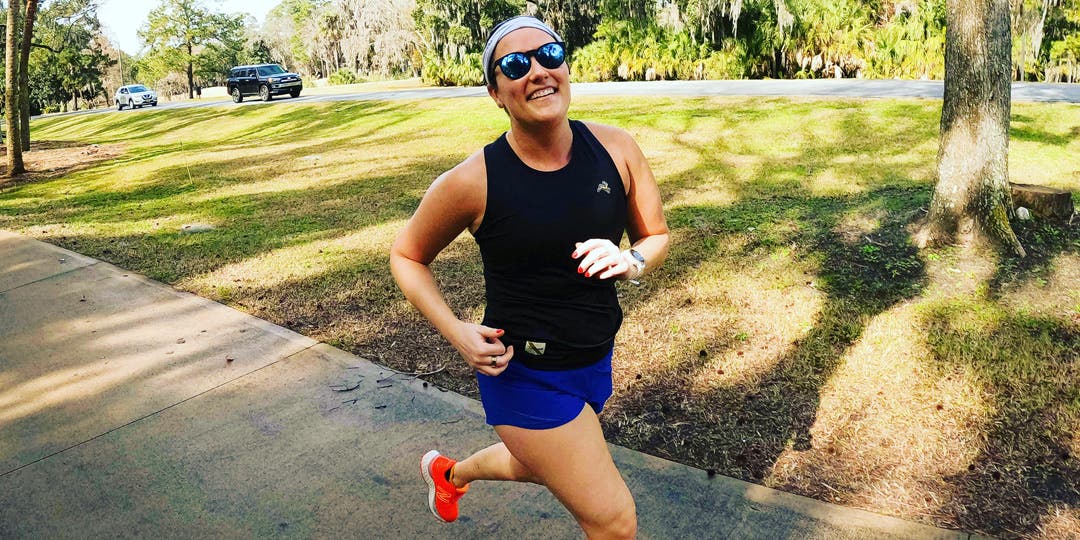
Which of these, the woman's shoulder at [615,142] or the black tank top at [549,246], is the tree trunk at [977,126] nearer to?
the woman's shoulder at [615,142]

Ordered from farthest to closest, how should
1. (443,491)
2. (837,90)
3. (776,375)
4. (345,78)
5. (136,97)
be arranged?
(345,78)
(136,97)
(837,90)
(776,375)
(443,491)

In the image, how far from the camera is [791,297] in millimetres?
5227

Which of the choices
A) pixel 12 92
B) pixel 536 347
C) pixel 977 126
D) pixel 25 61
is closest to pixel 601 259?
pixel 536 347

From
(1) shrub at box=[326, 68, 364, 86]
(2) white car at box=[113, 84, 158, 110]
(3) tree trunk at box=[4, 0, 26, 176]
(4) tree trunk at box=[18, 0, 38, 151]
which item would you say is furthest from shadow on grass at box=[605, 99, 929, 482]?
(1) shrub at box=[326, 68, 364, 86]

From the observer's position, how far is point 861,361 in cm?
430

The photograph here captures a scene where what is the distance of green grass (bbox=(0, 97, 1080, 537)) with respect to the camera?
11.4ft

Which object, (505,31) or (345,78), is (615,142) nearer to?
(505,31)

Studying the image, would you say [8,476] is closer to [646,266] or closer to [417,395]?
[417,395]

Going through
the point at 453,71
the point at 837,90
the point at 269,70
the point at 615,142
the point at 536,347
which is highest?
the point at 269,70

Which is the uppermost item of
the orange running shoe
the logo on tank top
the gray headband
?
the gray headband

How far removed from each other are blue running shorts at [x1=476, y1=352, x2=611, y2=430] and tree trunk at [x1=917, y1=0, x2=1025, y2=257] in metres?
4.30

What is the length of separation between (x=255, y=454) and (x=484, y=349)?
218 centimetres

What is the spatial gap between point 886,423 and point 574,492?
2167 millimetres

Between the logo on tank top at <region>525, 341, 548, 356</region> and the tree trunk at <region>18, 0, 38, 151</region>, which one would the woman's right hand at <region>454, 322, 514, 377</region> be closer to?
the logo on tank top at <region>525, 341, 548, 356</region>
